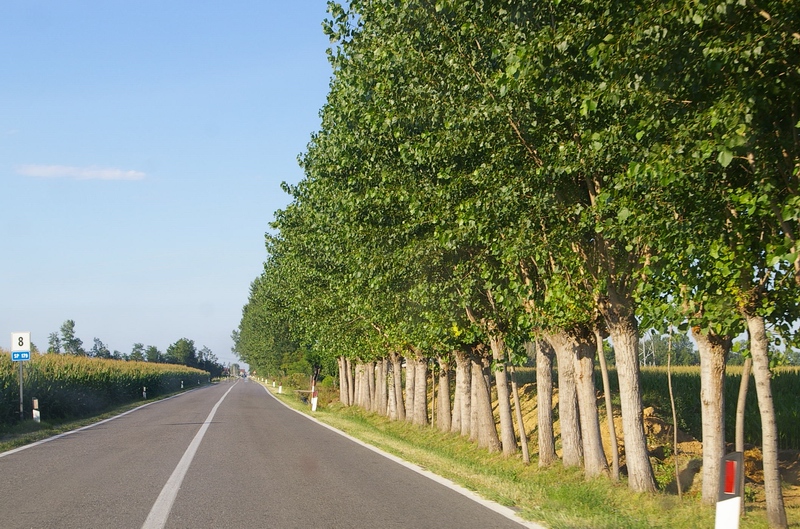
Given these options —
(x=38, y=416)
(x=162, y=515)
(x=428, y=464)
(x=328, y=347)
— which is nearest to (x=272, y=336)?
(x=328, y=347)

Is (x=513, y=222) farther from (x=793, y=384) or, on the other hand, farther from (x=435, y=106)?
(x=793, y=384)

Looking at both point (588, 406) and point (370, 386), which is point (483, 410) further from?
point (370, 386)

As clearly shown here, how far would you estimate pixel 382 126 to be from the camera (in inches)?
472

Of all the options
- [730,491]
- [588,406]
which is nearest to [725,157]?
[730,491]

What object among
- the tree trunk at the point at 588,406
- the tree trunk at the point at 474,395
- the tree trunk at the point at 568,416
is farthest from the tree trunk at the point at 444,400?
the tree trunk at the point at 588,406

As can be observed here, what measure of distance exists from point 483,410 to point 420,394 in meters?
10.1

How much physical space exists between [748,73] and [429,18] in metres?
5.26

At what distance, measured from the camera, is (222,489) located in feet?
35.7

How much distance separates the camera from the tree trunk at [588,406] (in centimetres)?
1357

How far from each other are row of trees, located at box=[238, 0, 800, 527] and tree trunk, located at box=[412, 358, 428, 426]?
11022 millimetres

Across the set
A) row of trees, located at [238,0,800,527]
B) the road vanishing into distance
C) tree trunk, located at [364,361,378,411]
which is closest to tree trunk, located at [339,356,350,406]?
tree trunk, located at [364,361,378,411]

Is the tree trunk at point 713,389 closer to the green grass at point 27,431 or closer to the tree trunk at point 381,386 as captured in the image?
the green grass at point 27,431

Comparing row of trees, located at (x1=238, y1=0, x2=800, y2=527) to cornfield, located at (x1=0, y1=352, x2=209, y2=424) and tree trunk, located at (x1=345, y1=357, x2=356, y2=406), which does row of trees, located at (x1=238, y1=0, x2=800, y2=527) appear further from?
tree trunk, located at (x1=345, y1=357, x2=356, y2=406)

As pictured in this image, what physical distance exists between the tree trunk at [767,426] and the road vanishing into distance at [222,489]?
2.95 m
